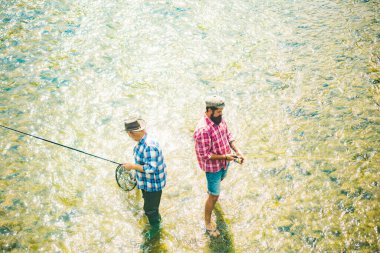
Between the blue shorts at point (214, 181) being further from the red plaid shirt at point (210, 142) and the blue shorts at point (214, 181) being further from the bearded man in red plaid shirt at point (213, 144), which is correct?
the red plaid shirt at point (210, 142)

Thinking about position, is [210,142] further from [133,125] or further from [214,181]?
[133,125]

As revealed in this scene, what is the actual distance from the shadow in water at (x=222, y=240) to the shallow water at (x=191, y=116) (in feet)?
0.09

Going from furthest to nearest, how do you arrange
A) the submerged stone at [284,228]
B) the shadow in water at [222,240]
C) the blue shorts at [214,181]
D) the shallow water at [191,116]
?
1. the shallow water at [191,116]
2. the submerged stone at [284,228]
3. the shadow in water at [222,240]
4. the blue shorts at [214,181]

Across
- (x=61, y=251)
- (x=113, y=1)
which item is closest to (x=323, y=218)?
(x=61, y=251)

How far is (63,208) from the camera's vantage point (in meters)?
6.07

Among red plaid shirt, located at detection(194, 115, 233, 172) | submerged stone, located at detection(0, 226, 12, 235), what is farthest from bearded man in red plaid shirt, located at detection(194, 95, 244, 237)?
submerged stone, located at detection(0, 226, 12, 235)

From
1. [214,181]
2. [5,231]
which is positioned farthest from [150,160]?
[5,231]

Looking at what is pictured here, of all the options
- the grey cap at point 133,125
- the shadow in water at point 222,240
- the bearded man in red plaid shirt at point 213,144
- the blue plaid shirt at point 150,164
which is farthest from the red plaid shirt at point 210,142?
the shadow in water at point 222,240

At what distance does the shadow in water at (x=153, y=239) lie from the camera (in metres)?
5.30

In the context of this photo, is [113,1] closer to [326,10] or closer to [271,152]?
[326,10]

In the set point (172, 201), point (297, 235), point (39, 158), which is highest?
point (297, 235)

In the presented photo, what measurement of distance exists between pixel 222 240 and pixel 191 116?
153 inches

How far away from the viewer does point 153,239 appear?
5434 mm

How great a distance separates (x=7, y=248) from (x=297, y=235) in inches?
197
